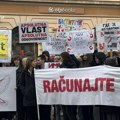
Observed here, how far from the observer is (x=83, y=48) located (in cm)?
1265

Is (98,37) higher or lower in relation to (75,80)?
higher

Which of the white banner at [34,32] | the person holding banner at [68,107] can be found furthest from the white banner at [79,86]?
the white banner at [34,32]

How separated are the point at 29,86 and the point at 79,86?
39.3 inches

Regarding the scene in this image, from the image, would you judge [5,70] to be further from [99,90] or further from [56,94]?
[99,90]

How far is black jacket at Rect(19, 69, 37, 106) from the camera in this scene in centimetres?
934

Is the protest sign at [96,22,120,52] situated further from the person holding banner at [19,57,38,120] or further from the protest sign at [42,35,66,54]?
the person holding banner at [19,57,38,120]

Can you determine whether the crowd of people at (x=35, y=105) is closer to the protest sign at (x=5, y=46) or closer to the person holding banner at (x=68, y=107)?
the person holding banner at (x=68, y=107)

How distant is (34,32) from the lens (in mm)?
12430

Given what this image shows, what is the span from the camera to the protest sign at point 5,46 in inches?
422

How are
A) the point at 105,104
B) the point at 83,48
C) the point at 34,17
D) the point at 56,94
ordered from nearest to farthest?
the point at 105,104, the point at 56,94, the point at 83,48, the point at 34,17

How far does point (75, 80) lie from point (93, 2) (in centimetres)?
1795

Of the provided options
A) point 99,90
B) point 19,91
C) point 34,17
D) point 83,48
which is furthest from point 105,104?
point 34,17

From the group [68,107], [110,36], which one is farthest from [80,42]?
[68,107]

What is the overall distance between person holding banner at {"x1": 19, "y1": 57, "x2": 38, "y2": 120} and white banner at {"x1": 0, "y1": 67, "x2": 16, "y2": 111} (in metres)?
0.36
